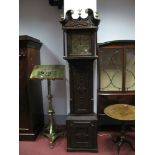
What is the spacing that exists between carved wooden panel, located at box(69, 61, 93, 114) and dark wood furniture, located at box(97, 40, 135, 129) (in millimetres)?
624

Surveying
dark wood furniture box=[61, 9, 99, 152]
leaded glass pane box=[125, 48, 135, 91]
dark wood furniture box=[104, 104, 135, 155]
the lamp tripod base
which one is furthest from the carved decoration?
the lamp tripod base

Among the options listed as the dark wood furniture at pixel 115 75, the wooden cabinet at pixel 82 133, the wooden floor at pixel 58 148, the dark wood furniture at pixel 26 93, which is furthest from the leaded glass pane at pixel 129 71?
the dark wood furniture at pixel 26 93

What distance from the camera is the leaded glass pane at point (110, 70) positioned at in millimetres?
3633

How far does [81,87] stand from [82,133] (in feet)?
2.22

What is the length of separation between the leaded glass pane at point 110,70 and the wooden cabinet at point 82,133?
927mm

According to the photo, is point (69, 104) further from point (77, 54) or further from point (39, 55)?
point (39, 55)

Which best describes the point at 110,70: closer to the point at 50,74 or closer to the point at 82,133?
the point at 50,74

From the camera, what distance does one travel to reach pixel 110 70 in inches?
145

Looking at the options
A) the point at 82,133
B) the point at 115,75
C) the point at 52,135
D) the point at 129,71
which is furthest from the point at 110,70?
the point at 52,135

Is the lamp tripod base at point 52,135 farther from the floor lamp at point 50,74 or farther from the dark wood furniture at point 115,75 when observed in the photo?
the dark wood furniture at point 115,75

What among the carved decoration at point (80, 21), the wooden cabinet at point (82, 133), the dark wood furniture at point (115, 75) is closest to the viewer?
the carved decoration at point (80, 21)

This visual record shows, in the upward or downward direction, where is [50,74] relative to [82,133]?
upward
